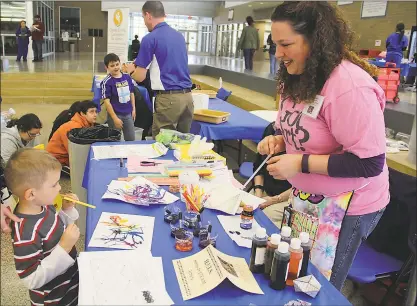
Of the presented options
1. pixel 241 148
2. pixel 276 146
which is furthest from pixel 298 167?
pixel 241 148

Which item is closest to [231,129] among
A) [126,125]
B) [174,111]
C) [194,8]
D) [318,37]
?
[174,111]

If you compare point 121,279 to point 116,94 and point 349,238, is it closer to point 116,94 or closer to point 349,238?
point 349,238

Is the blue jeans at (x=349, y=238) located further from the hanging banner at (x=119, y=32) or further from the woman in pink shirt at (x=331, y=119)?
the hanging banner at (x=119, y=32)

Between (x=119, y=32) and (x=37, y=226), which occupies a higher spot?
(x=119, y=32)

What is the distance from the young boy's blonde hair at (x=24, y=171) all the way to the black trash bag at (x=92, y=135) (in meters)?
1.32

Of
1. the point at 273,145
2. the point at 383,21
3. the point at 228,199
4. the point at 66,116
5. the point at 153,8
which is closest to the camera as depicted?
the point at 273,145

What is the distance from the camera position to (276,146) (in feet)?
4.84

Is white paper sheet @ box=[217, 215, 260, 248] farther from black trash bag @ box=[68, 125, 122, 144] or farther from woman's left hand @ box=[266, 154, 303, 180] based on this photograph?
black trash bag @ box=[68, 125, 122, 144]

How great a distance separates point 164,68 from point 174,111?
1.22 ft

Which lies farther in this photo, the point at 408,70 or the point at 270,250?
the point at 408,70

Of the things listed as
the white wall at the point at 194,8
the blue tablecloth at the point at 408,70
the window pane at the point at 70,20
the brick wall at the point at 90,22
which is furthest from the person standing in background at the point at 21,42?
the brick wall at the point at 90,22

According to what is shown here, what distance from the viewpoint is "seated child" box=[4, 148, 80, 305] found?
1.13 meters

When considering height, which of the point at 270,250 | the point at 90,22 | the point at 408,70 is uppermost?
the point at 90,22

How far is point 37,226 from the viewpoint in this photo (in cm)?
117
